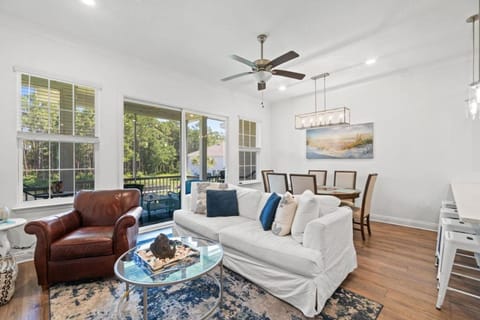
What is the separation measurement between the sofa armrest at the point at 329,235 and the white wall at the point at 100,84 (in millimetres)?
3027

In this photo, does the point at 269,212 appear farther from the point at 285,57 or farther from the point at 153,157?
the point at 153,157

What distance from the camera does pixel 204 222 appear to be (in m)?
2.82

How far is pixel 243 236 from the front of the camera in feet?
7.57

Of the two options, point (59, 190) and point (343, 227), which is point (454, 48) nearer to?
point (343, 227)

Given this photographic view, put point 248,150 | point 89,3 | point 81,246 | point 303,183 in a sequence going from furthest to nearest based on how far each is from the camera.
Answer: point 248,150
point 303,183
point 89,3
point 81,246

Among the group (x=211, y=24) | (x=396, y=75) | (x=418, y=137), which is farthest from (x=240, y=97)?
(x=418, y=137)

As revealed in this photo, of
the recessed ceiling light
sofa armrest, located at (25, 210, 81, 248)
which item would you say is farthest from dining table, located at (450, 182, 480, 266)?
the recessed ceiling light

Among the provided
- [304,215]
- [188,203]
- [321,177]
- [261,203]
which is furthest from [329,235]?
[321,177]

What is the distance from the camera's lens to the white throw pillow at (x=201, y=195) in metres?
3.21

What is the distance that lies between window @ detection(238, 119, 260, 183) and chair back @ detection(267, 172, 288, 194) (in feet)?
5.19

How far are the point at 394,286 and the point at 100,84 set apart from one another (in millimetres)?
4552

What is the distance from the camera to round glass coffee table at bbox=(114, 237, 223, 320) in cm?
154

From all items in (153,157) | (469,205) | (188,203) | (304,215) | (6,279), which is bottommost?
(6,279)

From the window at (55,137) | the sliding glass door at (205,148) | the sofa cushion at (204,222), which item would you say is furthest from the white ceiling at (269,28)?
the sofa cushion at (204,222)
